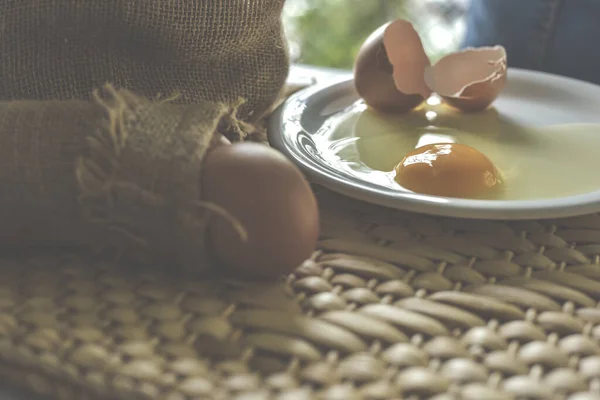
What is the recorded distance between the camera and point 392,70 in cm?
71

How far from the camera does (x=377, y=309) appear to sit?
1.50 feet

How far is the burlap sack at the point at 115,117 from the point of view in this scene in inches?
17.6

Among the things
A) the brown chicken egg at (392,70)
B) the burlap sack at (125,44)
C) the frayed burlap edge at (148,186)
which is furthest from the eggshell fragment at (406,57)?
the frayed burlap edge at (148,186)

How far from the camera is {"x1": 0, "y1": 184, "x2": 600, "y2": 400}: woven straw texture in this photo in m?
0.40

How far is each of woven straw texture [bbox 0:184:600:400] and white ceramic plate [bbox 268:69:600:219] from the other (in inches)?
1.3

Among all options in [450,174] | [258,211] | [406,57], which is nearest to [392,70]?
[406,57]

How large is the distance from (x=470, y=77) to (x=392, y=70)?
3.7 inches

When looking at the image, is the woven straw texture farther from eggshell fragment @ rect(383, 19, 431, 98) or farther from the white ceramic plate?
eggshell fragment @ rect(383, 19, 431, 98)

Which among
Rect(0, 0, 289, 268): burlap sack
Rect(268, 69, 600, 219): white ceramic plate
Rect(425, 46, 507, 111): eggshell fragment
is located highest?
Rect(0, 0, 289, 268): burlap sack

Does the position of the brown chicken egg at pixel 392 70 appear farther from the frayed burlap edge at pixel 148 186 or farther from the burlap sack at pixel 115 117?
the frayed burlap edge at pixel 148 186

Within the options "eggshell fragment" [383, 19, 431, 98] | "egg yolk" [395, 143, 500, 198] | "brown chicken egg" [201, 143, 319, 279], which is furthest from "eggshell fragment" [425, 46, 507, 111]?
"brown chicken egg" [201, 143, 319, 279]

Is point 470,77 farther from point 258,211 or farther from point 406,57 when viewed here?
point 258,211

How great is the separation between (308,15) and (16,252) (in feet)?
4.96

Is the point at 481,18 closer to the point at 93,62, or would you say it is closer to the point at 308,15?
the point at 93,62
